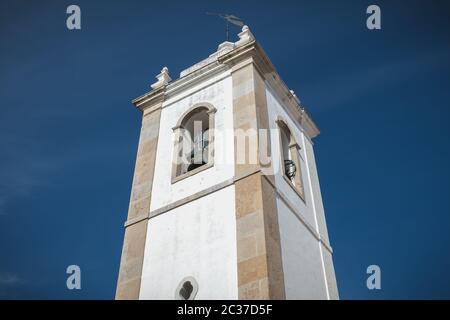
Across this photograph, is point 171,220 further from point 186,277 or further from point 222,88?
point 222,88

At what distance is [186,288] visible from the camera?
29.7 feet

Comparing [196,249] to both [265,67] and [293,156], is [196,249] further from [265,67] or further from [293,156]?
[265,67]

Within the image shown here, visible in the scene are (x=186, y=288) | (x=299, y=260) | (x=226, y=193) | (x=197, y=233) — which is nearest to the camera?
(x=186, y=288)

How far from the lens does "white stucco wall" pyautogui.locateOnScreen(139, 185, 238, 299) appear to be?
871cm

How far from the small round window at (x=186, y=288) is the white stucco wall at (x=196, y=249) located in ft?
0.29

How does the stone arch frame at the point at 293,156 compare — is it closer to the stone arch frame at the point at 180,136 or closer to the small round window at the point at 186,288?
the stone arch frame at the point at 180,136

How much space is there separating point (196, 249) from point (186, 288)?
29.7 inches

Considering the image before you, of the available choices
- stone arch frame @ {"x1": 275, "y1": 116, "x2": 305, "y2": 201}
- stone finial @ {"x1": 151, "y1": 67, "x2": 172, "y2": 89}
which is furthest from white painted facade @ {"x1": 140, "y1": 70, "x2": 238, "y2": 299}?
stone finial @ {"x1": 151, "y1": 67, "x2": 172, "y2": 89}

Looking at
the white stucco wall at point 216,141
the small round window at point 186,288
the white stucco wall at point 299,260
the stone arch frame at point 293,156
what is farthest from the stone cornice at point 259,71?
the small round window at point 186,288

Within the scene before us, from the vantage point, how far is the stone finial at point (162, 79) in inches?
553

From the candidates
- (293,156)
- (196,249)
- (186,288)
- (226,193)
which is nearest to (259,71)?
(293,156)

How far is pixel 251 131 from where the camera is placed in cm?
1058
